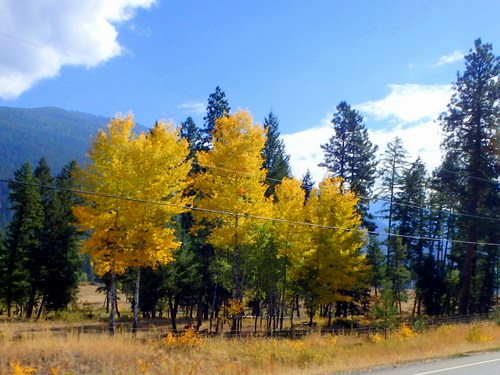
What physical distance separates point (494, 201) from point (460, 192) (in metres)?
2.29

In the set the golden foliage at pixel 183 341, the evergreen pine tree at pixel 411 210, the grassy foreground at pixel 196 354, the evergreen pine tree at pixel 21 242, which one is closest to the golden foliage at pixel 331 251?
the grassy foreground at pixel 196 354

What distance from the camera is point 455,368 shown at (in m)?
12.9

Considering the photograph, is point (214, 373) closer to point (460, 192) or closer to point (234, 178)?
point (234, 178)

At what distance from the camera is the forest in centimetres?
2039

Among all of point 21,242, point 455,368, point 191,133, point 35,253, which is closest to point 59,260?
point 35,253

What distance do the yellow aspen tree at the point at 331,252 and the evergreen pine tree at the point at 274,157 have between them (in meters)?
12.7

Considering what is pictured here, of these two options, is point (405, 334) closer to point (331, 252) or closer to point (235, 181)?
point (331, 252)

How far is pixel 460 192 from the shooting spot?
30125 millimetres

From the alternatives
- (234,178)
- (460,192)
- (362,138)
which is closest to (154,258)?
(234,178)

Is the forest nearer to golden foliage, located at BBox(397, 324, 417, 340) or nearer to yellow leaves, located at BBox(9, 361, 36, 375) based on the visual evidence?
golden foliage, located at BBox(397, 324, 417, 340)

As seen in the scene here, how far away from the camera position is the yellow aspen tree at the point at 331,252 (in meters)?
Answer: 26.9

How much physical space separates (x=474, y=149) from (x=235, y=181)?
18663 millimetres

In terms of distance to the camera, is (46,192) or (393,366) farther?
(46,192)

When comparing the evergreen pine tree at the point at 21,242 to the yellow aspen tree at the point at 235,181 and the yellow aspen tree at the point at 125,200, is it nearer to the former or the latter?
the yellow aspen tree at the point at 125,200
